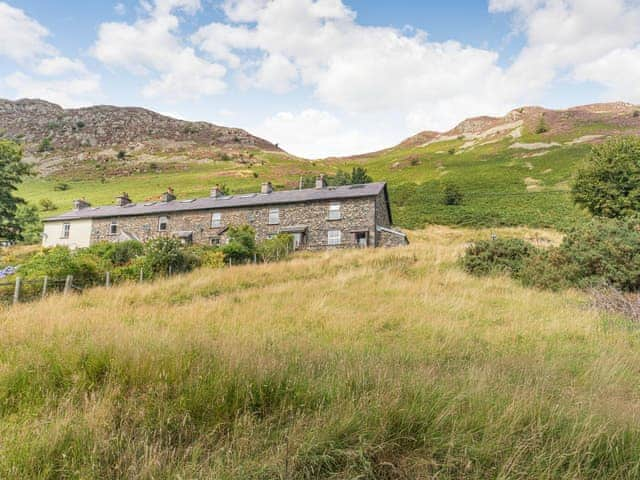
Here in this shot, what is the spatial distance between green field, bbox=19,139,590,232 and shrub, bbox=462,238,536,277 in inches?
1060

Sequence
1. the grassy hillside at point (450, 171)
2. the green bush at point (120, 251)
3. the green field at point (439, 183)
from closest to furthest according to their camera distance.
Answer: the green bush at point (120, 251)
the green field at point (439, 183)
the grassy hillside at point (450, 171)

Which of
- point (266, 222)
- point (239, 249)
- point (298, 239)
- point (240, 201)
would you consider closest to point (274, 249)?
point (239, 249)

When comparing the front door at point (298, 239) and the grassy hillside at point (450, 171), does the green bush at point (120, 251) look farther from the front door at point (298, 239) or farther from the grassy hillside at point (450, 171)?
the grassy hillside at point (450, 171)

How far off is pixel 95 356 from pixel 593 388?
5389mm

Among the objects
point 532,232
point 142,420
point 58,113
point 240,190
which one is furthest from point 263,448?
point 58,113

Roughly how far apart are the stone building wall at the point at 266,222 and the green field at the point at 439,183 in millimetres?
15259

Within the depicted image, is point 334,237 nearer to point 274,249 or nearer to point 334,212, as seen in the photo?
point 334,212

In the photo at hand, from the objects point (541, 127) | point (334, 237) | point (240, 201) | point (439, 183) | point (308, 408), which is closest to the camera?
point (308, 408)

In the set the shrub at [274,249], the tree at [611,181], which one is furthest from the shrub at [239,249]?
the tree at [611,181]

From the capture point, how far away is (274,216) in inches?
1230

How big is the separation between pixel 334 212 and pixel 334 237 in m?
2.27

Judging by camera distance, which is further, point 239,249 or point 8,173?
point 239,249

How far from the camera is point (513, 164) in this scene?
65750 mm

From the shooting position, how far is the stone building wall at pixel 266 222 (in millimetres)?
29062
